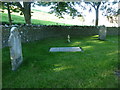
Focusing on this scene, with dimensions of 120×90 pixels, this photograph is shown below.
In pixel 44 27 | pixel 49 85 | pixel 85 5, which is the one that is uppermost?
pixel 85 5

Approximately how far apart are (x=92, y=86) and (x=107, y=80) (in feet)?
1.37

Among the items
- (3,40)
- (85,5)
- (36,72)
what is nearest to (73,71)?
(36,72)

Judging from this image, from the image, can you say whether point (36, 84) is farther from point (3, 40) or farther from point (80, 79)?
point (3, 40)

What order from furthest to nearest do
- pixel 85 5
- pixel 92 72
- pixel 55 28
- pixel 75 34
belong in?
pixel 85 5, pixel 75 34, pixel 55 28, pixel 92 72

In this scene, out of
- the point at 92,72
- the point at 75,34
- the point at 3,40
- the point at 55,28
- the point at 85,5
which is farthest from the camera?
the point at 85,5

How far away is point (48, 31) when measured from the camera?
11.8 m

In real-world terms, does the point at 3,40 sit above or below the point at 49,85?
above

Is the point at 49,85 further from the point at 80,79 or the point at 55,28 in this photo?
the point at 55,28

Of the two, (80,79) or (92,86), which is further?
(80,79)

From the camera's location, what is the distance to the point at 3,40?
531cm

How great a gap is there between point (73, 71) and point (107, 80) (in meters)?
0.84

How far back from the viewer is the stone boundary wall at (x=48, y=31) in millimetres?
6867

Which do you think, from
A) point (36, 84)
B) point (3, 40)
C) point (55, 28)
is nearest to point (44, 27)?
point (55, 28)

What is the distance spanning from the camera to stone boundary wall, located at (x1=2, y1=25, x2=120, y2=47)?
6867 millimetres
